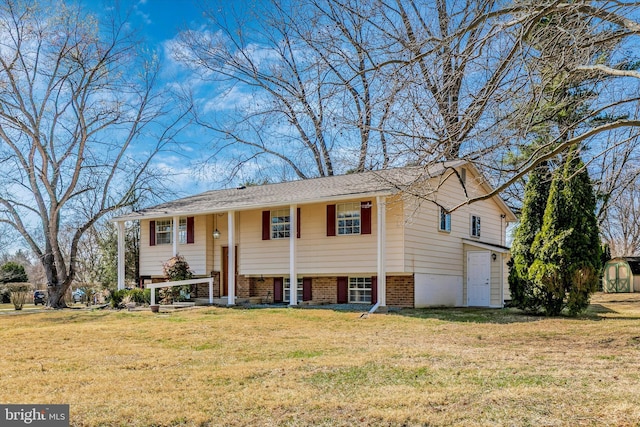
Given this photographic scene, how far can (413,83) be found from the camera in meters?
8.37

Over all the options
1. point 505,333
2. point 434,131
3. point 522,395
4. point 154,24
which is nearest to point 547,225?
point 505,333

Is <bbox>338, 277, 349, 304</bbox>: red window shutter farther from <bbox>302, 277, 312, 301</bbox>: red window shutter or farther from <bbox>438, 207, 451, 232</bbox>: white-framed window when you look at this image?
<bbox>438, 207, 451, 232</bbox>: white-framed window

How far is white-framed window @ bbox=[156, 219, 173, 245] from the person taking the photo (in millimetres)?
21031

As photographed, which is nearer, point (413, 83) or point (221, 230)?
point (413, 83)

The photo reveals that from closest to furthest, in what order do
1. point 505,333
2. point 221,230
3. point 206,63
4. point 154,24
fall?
point 505,333 < point 221,230 < point 154,24 < point 206,63

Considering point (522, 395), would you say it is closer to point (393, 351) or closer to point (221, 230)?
point (393, 351)

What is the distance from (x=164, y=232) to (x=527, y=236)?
13.4m

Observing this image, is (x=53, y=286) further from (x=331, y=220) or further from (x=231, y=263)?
(x=331, y=220)

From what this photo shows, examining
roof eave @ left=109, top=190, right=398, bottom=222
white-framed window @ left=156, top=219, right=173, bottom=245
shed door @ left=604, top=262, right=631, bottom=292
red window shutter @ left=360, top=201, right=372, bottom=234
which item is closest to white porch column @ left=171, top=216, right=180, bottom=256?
roof eave @ left=109, top=190, right=398, bottom=222

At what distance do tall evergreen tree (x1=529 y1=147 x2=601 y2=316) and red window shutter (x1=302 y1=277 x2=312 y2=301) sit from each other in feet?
24.2

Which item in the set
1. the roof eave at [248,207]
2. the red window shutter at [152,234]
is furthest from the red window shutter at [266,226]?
the red window shutter at [152,234]

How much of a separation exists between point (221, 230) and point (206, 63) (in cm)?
973

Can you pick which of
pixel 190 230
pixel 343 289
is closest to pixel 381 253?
pixel 343 289

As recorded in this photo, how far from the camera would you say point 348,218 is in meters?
16.9
